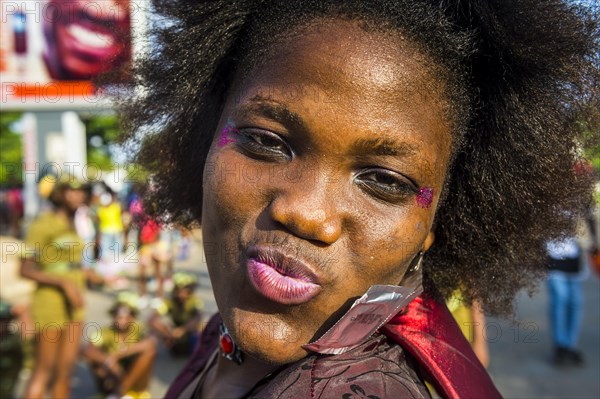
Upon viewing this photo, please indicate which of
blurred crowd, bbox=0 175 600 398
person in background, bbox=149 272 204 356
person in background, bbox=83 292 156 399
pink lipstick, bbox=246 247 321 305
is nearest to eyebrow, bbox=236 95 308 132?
pink lipstick, bbox=246 247 321 305

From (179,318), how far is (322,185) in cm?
525

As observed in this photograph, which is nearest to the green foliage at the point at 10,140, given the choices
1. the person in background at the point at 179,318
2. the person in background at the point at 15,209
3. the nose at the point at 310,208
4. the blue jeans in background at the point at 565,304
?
the person in background at the point at 15,209

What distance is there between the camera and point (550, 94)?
1.33 metres

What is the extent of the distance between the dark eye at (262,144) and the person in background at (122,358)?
373 cm

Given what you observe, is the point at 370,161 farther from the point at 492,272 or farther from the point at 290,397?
the point at 492,272

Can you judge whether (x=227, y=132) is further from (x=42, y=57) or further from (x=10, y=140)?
(x=10, y=140)

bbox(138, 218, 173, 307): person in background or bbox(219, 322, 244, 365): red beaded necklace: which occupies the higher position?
bbox(219, 322, 244, 365): red beaded necklace

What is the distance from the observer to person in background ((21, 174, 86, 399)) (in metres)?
4.26

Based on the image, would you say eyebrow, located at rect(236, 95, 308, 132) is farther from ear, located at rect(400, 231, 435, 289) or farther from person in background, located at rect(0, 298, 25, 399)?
person in background, located at rect(0, 298, 25, 399)

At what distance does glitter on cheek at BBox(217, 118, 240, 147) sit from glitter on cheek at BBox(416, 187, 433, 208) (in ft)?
1.32

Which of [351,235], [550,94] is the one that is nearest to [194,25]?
[351,235]

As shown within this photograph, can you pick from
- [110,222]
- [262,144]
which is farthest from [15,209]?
[262,144]

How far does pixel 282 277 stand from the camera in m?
1.10

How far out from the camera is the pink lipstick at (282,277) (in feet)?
3.62
